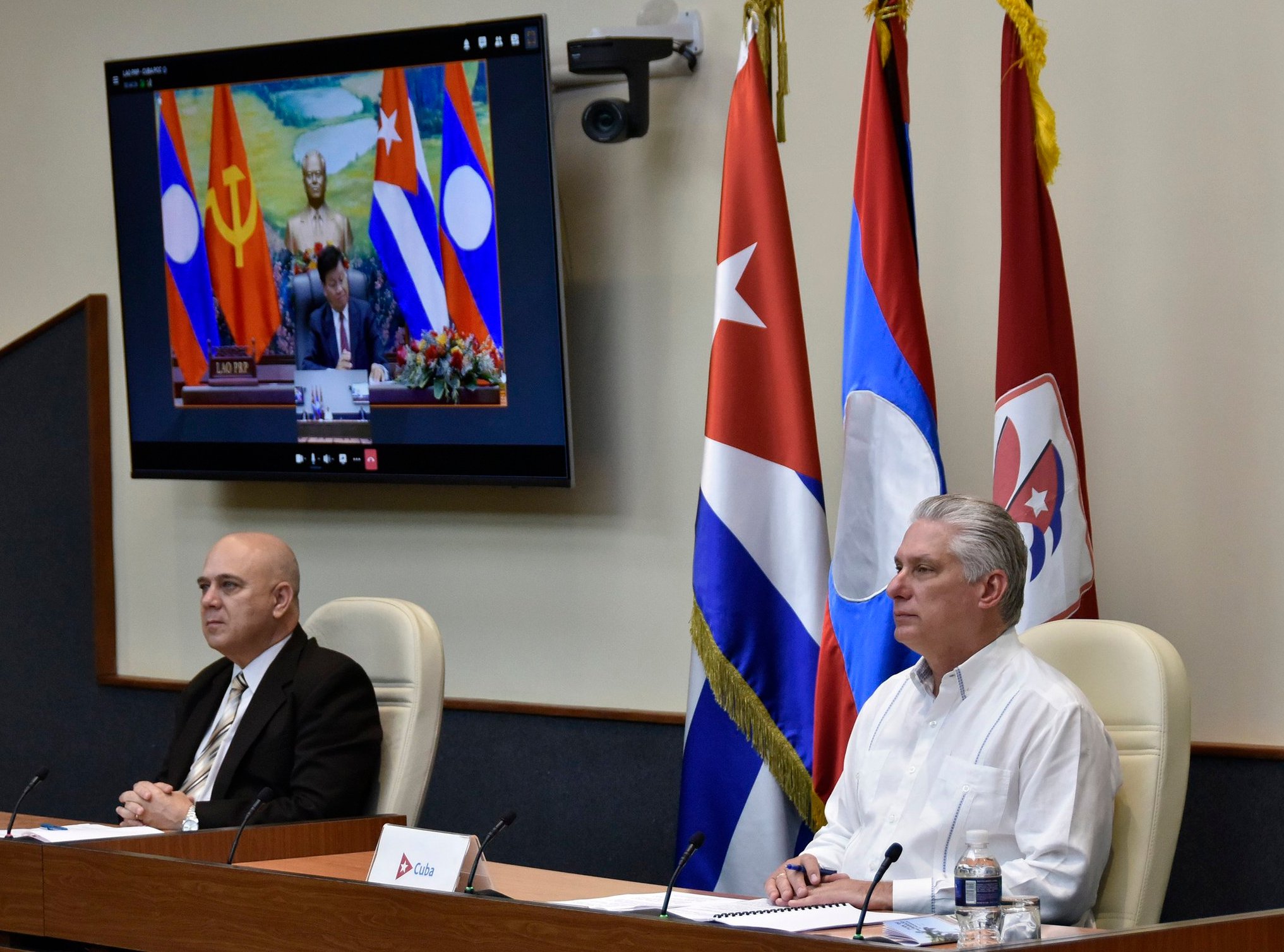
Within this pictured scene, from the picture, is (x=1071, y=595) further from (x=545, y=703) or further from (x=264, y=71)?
(x=264, y=71)

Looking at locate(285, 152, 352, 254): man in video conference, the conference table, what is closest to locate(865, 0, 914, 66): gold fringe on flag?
locate(285, 152, 352, 254): man in video conference

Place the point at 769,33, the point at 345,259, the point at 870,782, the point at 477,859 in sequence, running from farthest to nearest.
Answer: the point at 345,259 < the point at 769,33 < the point at 870,782 < the point at 477,859

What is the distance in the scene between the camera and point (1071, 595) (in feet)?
9.64

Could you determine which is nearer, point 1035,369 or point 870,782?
point 870,782

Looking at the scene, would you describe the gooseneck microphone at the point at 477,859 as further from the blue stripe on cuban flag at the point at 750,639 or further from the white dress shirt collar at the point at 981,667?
the blue stripe on cuban flag at the point at 750,639

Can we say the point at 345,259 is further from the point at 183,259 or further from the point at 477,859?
the point at 477,859

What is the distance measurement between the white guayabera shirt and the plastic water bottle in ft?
0.99

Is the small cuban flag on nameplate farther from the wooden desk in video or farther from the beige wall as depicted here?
the beige wall

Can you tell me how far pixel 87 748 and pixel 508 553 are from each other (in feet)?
5.45

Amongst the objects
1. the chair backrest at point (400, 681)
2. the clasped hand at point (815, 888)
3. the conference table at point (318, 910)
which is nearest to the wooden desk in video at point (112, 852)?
the conference table at point (318, 910)

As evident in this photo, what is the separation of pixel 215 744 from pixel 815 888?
4.83 ft

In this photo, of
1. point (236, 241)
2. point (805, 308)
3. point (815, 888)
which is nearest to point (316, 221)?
point (236, 241)

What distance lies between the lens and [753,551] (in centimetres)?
327

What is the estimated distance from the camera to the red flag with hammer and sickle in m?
4.23
